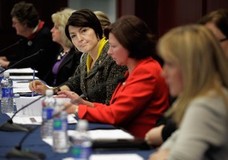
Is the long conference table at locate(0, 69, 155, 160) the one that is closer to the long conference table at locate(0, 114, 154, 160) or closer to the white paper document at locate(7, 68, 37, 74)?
the long conference table at locate(0, 114, 154, 160)

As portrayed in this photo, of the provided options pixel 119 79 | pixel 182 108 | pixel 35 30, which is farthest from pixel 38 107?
pixel 35 30

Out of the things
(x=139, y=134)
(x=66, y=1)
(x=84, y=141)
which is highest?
(x=84, y=141)

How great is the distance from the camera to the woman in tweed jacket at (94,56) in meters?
3.79

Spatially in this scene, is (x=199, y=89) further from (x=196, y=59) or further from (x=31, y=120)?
(x=31, y=120)

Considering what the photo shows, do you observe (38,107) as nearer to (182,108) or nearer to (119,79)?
(119,79)

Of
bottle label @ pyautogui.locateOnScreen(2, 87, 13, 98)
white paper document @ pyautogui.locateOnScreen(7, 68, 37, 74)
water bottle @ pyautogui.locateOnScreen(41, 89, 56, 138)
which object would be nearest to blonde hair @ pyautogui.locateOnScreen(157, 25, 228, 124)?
water bottle @ pyautogui.locateOnScreen(41, 89, 56, 138)

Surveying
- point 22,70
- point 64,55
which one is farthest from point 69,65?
point 22,70

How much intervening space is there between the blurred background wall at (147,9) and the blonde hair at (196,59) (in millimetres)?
3201

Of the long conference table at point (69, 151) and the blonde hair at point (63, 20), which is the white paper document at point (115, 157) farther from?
the blonde hair at point (63, 20)

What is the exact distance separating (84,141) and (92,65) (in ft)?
6.66

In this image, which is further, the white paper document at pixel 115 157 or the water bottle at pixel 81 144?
the white paper document at pixel 115 157

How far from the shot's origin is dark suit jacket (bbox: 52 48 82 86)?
5.23 metres

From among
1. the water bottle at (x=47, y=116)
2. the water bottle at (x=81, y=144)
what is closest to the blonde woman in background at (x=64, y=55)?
the water bottle at (x=47, y=116)

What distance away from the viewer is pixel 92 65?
404cm
